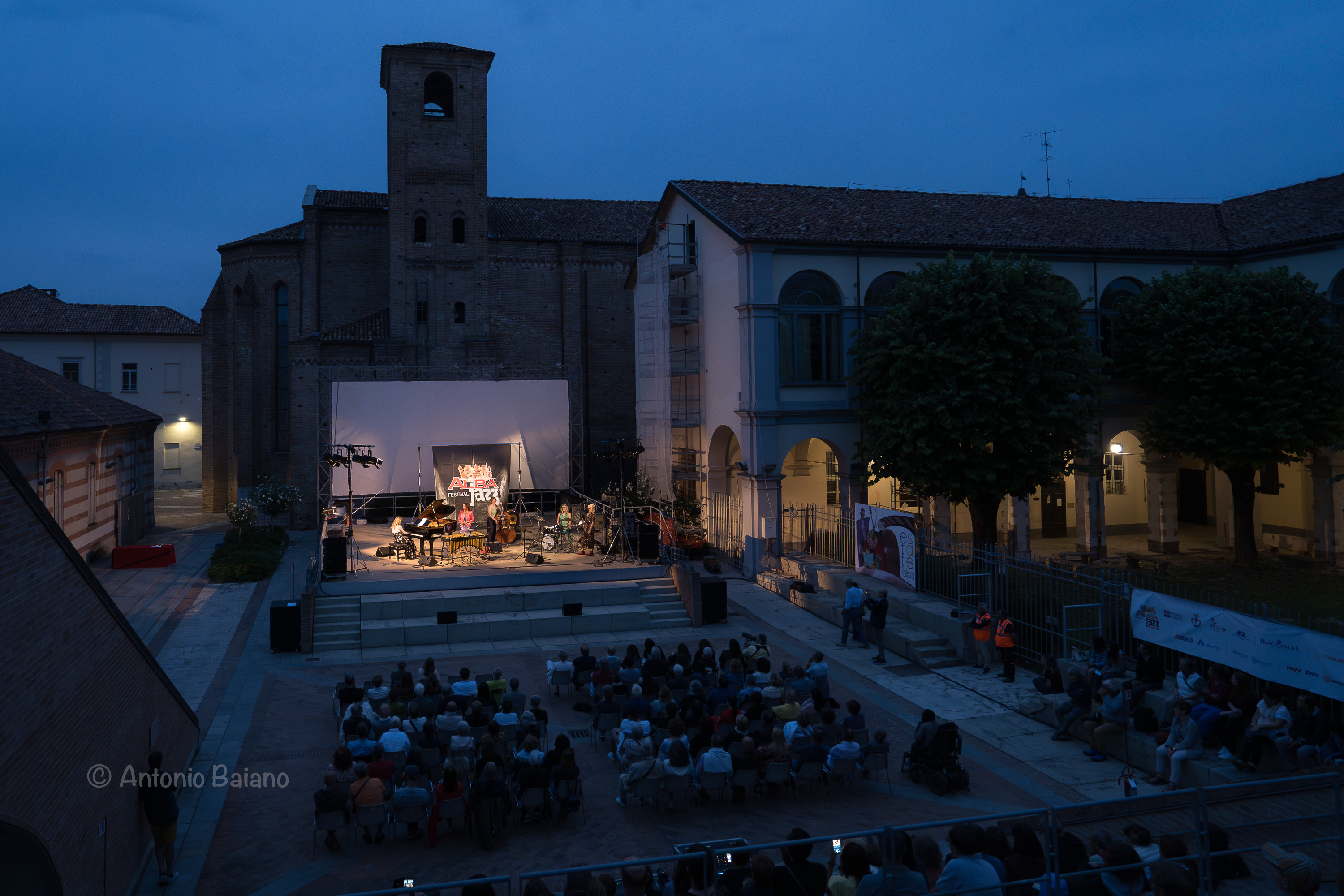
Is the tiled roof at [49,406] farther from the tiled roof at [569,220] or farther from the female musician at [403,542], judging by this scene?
the tiled roof at [569,220]

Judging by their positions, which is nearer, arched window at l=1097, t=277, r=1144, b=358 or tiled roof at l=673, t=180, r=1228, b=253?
tiled roof at l=673, t=180, r=1228, b=253

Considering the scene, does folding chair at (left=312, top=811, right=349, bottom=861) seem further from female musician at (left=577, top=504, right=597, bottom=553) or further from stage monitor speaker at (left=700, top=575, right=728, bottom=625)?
female musician at (left=577, top=504, right=597, bottom=553)

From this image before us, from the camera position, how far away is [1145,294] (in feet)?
85.6

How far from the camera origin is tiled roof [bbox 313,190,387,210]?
37781mm

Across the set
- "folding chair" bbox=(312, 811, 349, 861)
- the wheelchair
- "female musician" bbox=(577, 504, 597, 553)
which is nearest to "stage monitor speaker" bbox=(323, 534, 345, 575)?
"female musician" bbox=(577, 504, 597, 553)

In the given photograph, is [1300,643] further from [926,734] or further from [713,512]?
[713,512]

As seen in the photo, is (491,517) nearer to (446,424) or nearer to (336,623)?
(446,424)

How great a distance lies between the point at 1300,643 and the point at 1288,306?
675 inches

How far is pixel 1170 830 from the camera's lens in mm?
8172

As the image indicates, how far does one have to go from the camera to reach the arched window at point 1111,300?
27.9 meters

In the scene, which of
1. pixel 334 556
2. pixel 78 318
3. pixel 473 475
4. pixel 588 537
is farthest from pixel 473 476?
pixel 78 318

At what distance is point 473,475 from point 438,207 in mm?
14268

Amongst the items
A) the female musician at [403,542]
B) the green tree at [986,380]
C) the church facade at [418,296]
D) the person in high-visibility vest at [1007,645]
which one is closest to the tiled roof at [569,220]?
the church facade at [418,296]

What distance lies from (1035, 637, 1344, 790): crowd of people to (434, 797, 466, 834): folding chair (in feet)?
28.5
